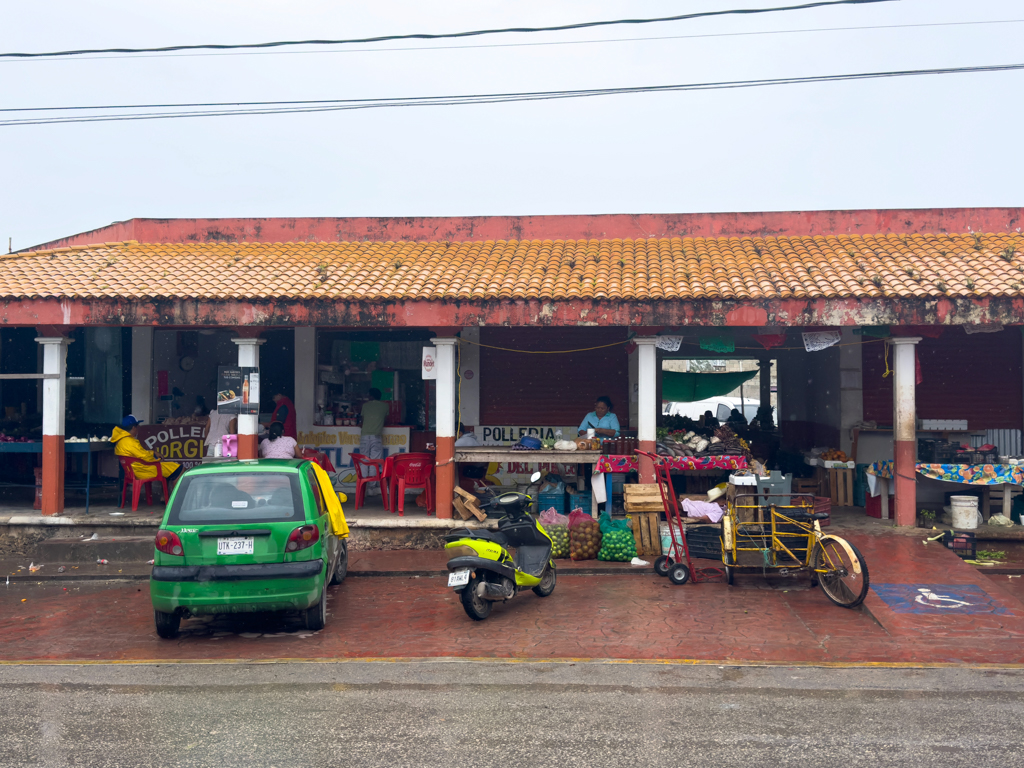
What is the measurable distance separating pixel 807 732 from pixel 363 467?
10771mm

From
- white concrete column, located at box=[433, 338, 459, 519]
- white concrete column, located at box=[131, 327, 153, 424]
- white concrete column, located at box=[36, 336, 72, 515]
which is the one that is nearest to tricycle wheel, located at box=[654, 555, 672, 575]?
white concrete column, located at box=[433, 338, 459, 519]

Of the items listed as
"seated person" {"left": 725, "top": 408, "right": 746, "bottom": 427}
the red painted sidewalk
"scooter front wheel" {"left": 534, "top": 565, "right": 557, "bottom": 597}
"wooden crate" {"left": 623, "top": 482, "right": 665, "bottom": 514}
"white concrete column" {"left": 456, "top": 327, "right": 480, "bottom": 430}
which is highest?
"white concrete column" {"left": 456, "top": 327, "right": 480, "bottom": 430}

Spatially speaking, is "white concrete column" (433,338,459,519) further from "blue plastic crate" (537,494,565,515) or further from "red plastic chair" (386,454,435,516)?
"blue plastic crate" (537,494,565,515)

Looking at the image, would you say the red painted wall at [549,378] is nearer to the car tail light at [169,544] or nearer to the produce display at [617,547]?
the produce display at [617,547]

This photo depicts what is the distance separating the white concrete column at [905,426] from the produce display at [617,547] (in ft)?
13.2

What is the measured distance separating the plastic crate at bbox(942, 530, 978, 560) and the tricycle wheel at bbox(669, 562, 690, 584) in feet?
13.5

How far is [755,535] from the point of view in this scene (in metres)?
9.20

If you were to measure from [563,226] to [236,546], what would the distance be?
9.72 meters

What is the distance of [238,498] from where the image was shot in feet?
25.0

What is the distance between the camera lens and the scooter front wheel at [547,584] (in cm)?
916

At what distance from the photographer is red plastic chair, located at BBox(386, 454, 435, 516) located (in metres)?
12.8

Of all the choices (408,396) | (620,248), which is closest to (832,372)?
(620,248)

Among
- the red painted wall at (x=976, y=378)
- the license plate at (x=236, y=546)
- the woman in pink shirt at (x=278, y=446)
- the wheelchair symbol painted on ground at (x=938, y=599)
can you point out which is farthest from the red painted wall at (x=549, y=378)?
the license plate at (x=236, y=546)

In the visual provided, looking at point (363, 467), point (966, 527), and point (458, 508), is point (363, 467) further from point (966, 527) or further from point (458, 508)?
point (966, 527)
